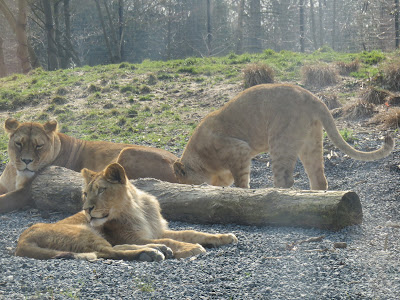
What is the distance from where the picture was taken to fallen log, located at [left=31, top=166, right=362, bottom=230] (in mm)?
5375

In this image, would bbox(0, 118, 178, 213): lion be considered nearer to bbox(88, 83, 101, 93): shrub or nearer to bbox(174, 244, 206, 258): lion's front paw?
bbox(174, 244, 206, 258): lion's front paw

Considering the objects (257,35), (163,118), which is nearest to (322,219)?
(163,118)

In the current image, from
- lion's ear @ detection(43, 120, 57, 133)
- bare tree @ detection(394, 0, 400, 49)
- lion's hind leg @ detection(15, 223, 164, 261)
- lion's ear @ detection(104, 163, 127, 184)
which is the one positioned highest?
bare tree @ detection(394, 0, 400, 49)

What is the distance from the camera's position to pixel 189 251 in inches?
190

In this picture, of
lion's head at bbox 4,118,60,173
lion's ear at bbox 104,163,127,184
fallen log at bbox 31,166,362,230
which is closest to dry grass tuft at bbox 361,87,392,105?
fallen log at bbox 31,166,362,230

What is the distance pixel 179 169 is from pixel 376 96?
5513 millimetres

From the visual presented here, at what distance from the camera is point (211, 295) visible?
365 cm

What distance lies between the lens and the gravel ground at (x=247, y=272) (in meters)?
3.66

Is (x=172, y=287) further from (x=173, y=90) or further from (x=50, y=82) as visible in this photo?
(x=50, y=82)

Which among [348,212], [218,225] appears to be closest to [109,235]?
[218,225]

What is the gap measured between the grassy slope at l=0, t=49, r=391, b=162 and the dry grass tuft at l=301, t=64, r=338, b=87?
0.57 metres

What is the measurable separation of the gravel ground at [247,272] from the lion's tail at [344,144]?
1.19 m

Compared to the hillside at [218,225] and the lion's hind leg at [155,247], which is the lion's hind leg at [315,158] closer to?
the hillside at [218,225]

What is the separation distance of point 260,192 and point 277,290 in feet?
7.38
